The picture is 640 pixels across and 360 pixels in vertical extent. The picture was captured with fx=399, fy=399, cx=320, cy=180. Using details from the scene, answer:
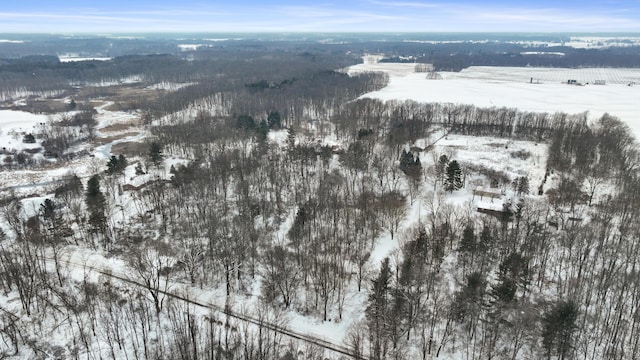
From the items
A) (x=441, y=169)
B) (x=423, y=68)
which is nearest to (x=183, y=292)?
(x=441, y=169)

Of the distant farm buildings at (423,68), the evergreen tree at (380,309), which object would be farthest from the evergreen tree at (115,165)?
the distant farm buildings at (423,68)

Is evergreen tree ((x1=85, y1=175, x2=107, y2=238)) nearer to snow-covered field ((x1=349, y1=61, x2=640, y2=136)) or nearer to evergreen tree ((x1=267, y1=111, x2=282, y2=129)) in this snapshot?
evergreen tree ((x1=267, y1=111, x2=282, y2=129))

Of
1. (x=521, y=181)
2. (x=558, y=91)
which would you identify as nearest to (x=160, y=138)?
(x=521, y=181)

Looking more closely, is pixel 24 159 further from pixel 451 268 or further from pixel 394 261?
pixel 451 268

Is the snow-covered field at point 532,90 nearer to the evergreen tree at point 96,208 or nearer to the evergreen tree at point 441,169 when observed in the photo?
the evergreen tree at point 441,169

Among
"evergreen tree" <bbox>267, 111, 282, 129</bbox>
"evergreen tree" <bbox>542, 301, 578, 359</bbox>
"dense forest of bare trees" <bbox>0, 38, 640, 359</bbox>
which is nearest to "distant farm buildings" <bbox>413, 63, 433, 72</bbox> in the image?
"evergreen tree" <bbox>267, 111, 282, 129</bbox>
